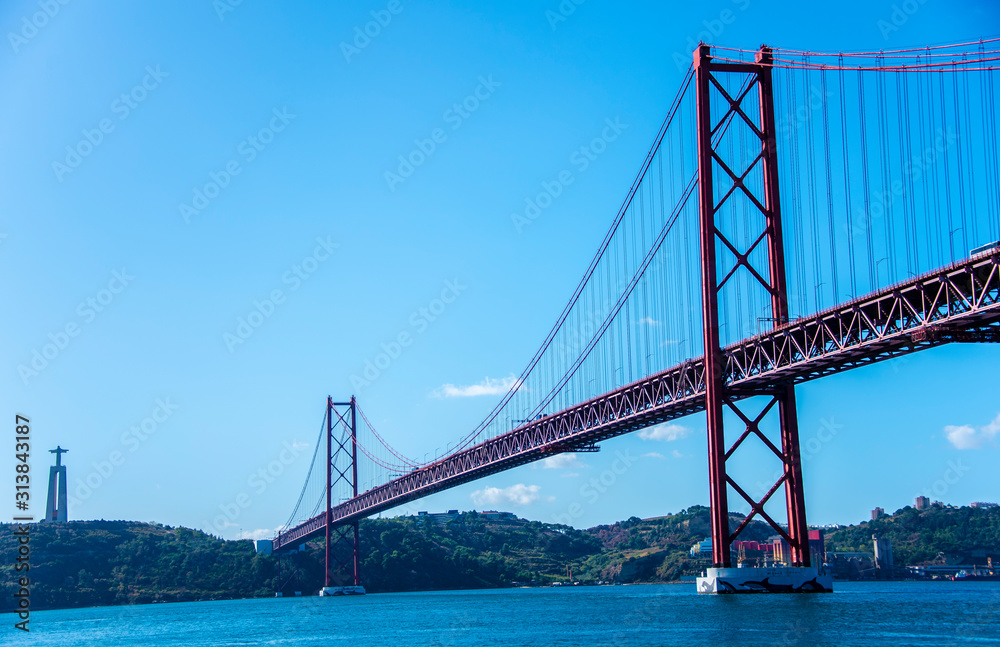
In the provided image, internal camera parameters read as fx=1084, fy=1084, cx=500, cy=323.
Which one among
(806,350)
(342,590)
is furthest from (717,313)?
(342,590)

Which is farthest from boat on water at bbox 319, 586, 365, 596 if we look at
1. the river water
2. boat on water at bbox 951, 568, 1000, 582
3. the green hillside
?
boat on water at bbox 951, 568, 1000, 582

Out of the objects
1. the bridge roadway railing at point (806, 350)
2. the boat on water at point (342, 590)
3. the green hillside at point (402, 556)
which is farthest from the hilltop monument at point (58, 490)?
the bridge roadway railing at point (806, 350)

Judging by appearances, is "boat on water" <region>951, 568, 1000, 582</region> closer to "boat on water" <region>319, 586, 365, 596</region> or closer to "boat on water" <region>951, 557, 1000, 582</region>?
"boat on water" <region>951, 557, 1000, 582</region>

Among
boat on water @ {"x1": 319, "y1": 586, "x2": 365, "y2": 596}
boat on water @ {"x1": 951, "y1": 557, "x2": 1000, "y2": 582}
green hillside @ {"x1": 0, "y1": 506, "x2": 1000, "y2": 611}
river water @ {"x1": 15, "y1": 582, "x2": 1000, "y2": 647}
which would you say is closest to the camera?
river water @ {"x1": 15, "y1": 582, "x2": 1000, "y2": 647}

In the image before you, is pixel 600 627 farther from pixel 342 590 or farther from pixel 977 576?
pixel 977 576

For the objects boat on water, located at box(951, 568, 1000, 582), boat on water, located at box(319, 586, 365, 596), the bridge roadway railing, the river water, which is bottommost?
boat on water, located at box(951, 568, 1000, 582)
